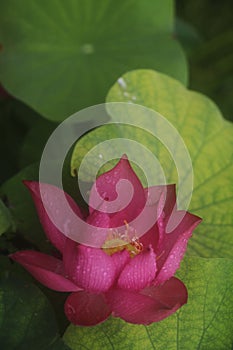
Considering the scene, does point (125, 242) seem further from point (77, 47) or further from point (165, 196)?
point (77, 47)

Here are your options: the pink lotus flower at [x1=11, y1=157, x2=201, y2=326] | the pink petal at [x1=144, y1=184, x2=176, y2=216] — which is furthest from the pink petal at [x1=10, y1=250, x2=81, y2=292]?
the pink petal at [x1=144, y1=184, x2=176, y2=216]

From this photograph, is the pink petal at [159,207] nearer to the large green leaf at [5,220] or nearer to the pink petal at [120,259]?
the pink petal at [120,259]

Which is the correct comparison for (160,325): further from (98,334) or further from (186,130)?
(186,130)

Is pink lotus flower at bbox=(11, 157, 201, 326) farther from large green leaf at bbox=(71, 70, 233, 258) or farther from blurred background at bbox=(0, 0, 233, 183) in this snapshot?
blurred background at bbox=(0, 0, 233, 183)

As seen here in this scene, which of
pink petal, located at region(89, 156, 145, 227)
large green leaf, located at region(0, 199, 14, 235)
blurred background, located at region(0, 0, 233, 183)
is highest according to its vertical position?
pink petal, located at region(89, 156, 145, 227)

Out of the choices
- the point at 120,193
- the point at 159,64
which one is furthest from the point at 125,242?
the point at 159,64

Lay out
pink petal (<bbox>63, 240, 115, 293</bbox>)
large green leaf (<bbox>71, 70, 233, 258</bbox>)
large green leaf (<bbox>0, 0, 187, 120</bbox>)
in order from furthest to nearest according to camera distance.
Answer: large green leaf (<bbox>0, 0, 187, 120</bbox>), large green leaf (<bbox>71, 70, 233, 258</bbox>), pink petal (<bbox>63, 240, 115, 293</bbox>)
